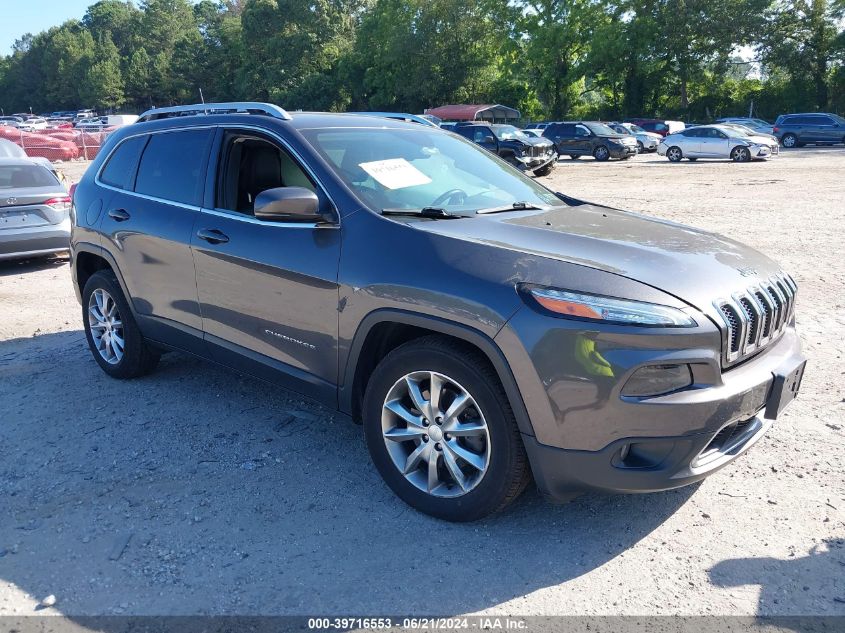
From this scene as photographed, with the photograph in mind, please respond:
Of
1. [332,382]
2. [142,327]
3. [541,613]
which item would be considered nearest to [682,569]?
[541,613]

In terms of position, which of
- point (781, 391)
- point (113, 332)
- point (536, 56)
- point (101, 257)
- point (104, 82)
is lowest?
point (113, 332)

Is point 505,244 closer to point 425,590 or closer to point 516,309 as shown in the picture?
point 516,309

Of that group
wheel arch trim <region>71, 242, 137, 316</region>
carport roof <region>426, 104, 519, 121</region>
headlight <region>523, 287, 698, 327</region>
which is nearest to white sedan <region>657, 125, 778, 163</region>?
carport roof <region>426, 104, 519, 121</region>

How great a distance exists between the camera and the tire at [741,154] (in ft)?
93.2

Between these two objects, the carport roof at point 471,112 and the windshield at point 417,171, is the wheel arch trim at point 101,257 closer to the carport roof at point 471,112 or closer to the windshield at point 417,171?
the windshield at point 417,171

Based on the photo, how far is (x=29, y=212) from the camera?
945cm

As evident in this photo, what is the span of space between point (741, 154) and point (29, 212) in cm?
2631

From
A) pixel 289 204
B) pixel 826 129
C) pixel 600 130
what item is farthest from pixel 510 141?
pixel 289 204

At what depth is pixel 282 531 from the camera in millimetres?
3395

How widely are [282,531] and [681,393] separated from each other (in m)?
1.86

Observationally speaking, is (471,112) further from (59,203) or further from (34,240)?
(34,240)

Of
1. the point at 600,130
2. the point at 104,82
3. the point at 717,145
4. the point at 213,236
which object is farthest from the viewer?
the point at 104,82

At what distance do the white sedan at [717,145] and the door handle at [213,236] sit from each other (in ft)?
92.7

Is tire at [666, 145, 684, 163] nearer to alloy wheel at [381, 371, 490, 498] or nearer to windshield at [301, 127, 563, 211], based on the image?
windshield at [301, 127, 563, 211]
